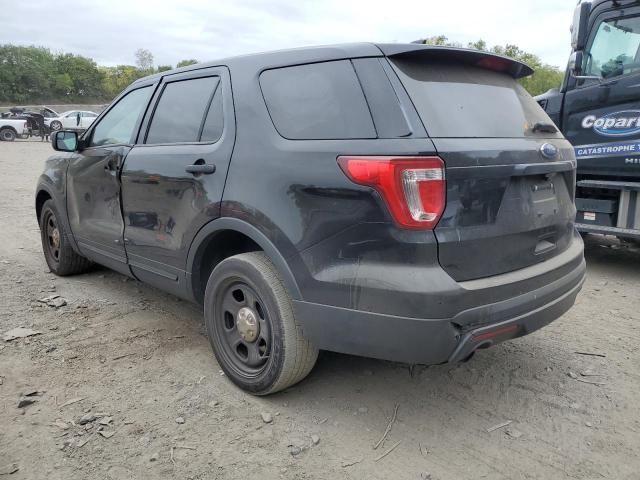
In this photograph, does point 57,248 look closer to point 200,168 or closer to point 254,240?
point 200,168

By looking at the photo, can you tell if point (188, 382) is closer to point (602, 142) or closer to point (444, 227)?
point (444, 227)

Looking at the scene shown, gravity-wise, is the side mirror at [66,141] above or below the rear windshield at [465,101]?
below

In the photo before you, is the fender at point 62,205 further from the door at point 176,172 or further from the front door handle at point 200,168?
the front door handle at point 200,168

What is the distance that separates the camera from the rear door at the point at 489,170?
7.47ft

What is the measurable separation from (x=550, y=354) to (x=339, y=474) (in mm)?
1888

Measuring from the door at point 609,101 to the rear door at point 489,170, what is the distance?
2631mm

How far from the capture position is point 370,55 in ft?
8.13

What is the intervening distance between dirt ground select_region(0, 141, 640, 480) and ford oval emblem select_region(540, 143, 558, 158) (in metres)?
1.35

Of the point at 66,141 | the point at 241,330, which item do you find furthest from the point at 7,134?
the point at 241,330

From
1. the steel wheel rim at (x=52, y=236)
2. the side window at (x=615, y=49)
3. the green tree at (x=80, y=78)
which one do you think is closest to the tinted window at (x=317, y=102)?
the steel wheel rim at (x=52, y=236)

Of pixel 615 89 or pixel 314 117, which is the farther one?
pixel 615 89

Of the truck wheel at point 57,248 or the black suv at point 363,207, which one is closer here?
the black suv at point 363,207

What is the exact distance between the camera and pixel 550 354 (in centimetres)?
347

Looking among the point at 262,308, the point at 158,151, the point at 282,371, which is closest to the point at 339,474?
the point at 282,371
